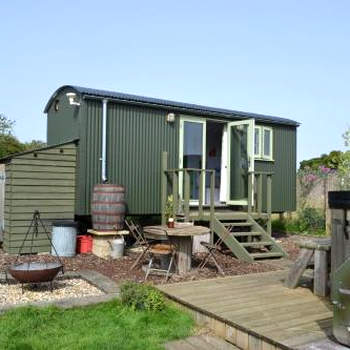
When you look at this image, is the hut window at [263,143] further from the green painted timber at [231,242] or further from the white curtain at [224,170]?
the green painted timber at [231,242]

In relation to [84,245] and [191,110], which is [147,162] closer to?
[191,110]

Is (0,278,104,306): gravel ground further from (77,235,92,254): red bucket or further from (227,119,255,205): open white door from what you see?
(227,119,255,205): open white door

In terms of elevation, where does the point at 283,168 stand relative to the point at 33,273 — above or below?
above

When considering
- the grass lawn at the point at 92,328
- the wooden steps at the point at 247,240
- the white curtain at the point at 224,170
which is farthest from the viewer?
the white curtain at the point at 224,170

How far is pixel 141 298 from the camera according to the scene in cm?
448

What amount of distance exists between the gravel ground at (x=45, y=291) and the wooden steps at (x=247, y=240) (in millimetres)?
2868

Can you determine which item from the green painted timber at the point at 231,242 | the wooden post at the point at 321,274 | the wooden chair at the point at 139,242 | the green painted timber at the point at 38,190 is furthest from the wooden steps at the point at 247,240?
the green painted timber at the point at 38,190

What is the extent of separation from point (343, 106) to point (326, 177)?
6.84 ft

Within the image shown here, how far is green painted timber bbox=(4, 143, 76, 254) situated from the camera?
25.2ft

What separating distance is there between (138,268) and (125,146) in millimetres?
2796

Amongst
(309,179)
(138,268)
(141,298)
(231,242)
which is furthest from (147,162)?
(309,179)

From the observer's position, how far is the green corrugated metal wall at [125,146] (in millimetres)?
8188

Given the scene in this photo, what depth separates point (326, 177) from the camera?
1277 cm

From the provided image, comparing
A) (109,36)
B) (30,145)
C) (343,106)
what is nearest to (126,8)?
(109,36)
